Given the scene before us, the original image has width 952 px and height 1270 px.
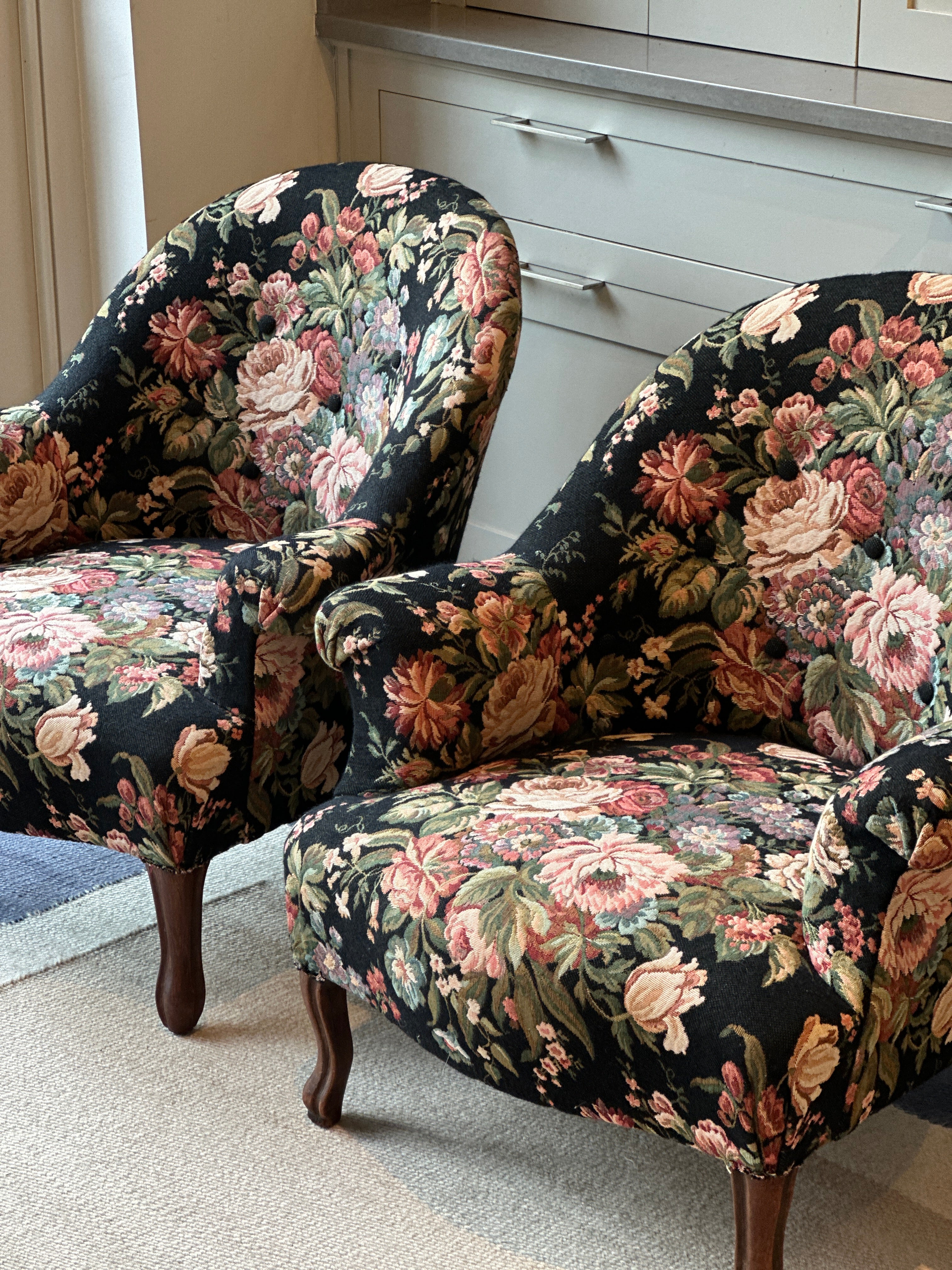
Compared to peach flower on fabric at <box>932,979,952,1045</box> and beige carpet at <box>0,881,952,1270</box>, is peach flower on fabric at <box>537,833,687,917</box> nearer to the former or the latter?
peach flower on fabric at <box>932,979,952,1045</box>

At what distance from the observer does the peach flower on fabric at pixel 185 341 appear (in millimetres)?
2137

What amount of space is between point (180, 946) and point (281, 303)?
0.88m

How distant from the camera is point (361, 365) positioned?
2.02m

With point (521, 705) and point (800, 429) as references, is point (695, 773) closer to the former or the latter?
point (521, 705)

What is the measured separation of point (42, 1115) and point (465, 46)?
166 centimetres

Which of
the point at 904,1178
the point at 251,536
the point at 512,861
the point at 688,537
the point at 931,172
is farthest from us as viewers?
the point at 251,536

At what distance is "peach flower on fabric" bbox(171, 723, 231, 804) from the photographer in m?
1.67

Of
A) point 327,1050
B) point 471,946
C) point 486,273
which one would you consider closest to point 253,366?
point 486,273

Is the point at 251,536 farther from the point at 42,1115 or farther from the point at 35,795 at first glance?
the point at 42,1115

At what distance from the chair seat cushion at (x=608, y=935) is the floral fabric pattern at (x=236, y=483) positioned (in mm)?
221

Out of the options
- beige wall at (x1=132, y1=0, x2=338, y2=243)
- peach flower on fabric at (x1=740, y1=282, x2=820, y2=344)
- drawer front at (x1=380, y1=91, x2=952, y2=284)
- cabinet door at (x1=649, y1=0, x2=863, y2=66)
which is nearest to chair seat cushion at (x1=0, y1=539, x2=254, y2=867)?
peach flower on fabric at (x1=740, y1=282, x2=820, y2=344)

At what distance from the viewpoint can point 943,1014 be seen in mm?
1341

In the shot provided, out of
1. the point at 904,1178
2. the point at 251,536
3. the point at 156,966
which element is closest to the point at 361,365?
the point at 251,536

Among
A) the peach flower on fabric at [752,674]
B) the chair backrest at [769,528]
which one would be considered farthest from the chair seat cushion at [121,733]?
the peach flower on fabric at [752,674]
